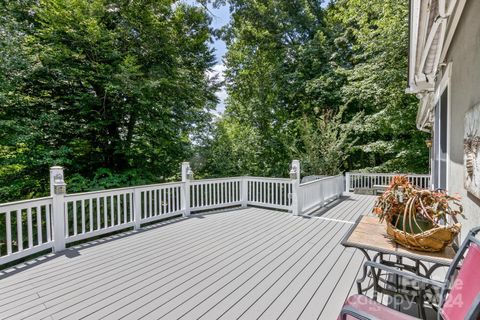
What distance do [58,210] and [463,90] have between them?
5146mm

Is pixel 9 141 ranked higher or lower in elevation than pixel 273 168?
higher

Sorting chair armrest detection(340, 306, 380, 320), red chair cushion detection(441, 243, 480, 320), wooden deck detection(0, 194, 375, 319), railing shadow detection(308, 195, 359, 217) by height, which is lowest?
wooden deck detection(0, 194, 375, 319)

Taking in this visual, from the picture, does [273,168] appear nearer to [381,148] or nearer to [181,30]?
[381,148]

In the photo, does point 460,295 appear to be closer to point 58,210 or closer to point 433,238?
point 433,238

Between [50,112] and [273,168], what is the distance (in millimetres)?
9443

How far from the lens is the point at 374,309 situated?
5.55ft

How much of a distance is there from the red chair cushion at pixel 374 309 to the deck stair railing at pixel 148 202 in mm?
3840

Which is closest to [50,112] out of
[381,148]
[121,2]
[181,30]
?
[121,2]

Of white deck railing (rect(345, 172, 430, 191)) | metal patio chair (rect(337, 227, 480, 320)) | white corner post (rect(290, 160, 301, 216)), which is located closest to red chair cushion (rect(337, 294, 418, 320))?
metal patio chair (rect(337, 227, 480, 320))

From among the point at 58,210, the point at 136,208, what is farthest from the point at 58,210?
the point at 136,208

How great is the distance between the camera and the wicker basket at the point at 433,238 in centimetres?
175

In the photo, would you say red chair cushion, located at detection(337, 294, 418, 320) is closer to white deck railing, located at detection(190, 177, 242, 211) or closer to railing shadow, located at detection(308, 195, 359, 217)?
railing shadow, located at detection(308, 195, 359, 217)

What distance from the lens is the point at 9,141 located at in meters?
6.93

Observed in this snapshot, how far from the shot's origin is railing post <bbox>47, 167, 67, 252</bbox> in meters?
4.01
